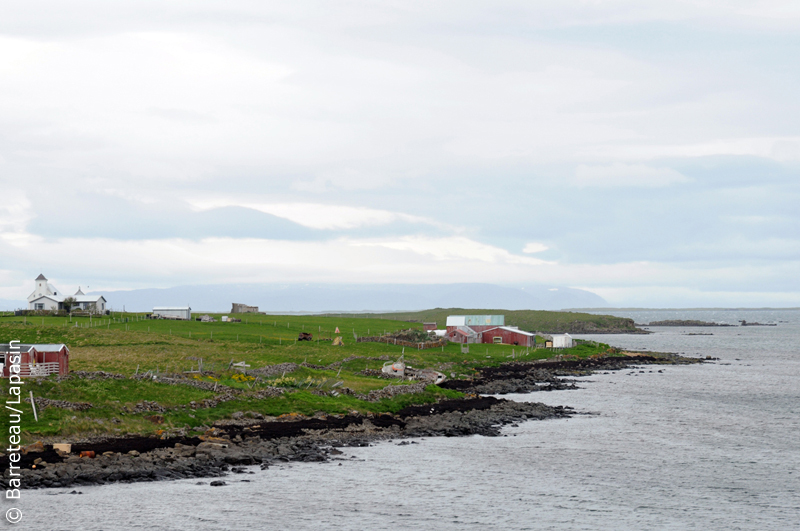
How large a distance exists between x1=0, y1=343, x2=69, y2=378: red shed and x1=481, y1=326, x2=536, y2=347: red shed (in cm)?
9209

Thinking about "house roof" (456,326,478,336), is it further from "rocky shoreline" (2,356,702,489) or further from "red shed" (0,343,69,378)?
"red shed" (0,343,69,378)

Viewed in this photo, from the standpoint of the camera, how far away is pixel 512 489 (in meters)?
37.1

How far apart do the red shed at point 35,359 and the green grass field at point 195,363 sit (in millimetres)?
2671

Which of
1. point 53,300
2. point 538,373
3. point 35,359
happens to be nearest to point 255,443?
point 35,359

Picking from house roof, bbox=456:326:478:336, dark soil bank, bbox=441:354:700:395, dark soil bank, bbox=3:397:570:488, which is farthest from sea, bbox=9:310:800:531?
house roof, bbox=456:326:478:336

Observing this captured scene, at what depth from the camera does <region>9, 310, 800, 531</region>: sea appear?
102 ft

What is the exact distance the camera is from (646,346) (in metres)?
168

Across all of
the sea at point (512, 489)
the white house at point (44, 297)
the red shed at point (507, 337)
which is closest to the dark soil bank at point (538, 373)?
the red shed at point (507, 337)

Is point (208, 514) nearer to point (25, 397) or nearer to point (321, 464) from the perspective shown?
point (321, 464)

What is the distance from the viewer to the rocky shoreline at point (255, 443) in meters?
34.7

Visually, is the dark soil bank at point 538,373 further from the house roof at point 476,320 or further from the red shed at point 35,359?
the red shed at point 35,359

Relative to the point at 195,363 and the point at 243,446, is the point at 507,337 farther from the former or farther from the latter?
the point at 243,446

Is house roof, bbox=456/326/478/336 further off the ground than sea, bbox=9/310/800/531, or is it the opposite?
house roof, bbox=456/326/478/336

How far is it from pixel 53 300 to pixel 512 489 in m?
134
